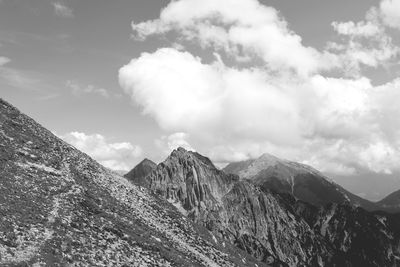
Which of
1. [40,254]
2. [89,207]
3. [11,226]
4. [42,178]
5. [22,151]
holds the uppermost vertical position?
[22,151]

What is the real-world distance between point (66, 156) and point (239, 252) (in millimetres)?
47163

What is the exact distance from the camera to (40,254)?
44625mm

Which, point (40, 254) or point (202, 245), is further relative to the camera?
point (202, 245)

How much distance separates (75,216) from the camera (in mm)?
57500

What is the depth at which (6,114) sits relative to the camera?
82.1 meters

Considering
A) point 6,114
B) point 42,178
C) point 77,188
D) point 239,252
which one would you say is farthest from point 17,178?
point 239,252

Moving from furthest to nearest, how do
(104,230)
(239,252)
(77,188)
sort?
(239,252), (77,188), (104,230)

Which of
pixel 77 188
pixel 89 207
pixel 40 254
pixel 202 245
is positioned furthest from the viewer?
pixel 202 245

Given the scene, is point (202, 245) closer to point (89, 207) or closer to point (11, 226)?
point (89, 207)

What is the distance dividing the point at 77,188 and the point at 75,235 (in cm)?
1543

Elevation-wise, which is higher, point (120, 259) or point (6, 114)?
point (6, 114)

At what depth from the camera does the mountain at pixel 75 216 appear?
47875 millimetres

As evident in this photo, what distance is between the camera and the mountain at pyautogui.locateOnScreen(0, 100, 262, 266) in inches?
1885

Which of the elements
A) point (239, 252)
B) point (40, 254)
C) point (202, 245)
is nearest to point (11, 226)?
point (40, 254)
